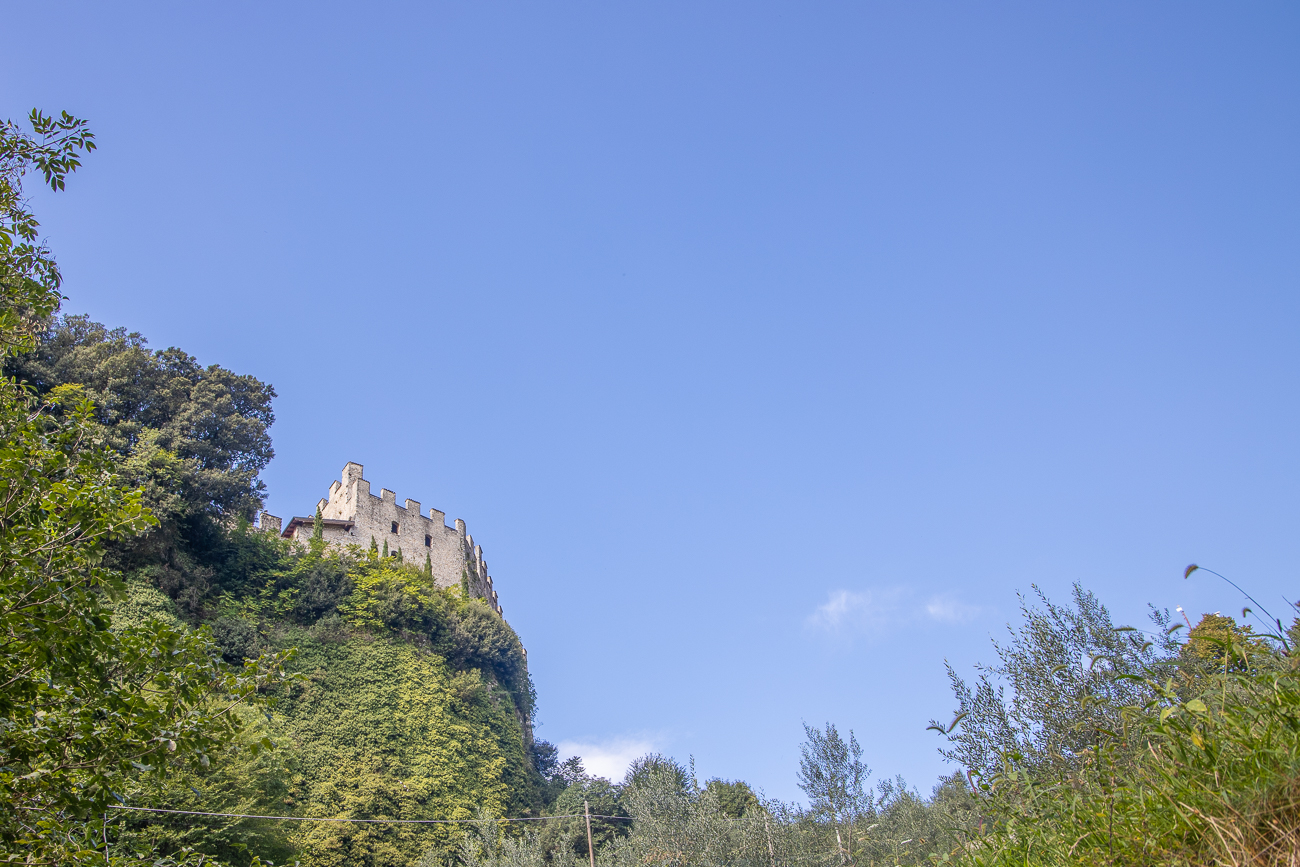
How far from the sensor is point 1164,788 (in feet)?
8.01

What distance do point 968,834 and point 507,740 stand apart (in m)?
32.3

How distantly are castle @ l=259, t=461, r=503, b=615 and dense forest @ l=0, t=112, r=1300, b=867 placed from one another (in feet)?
7.81

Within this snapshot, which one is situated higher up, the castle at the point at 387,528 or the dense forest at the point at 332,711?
the castle at the point at 387,528

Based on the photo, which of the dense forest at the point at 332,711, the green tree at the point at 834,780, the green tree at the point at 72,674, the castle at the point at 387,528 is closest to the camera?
the dense forest at the point at 332,711

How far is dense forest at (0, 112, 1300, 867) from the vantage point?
278cm

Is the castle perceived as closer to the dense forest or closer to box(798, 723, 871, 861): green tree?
the dense forest

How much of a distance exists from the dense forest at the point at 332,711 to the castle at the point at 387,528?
7.81ft

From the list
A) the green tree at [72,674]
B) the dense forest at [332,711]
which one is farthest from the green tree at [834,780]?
the green tree at [72,674]

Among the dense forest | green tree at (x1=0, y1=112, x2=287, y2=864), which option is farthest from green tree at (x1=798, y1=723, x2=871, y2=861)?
green tree at (x1=0, y1=112, x2=287, y2=864)

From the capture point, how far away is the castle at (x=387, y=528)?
35594mm

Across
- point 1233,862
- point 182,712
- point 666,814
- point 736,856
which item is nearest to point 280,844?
point 666,814

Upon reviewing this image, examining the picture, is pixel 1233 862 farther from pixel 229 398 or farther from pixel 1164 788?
pixel 229 398

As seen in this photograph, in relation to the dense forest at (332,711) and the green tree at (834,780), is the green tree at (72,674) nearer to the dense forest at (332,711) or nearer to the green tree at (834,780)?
the dense forest at (332,711)

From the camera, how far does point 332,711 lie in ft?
87.6
